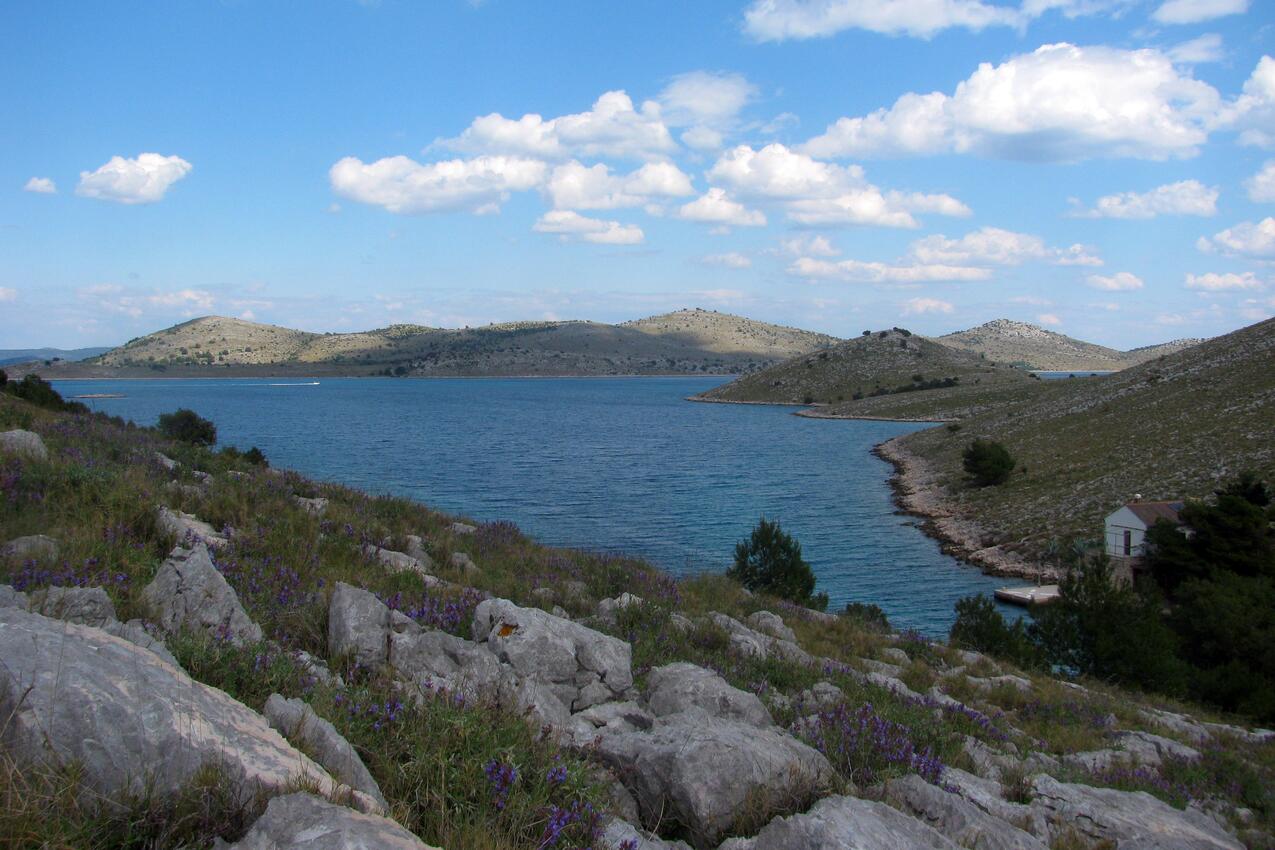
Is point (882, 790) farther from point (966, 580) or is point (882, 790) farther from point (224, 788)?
point (966, 580)

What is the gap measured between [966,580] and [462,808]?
120ft

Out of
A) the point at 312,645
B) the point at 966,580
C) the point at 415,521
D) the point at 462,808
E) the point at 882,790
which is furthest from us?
the point at 966,580

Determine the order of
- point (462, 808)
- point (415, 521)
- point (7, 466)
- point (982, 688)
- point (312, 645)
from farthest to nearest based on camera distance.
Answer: point (415, 521), point (982, 688), point (7, 466), point (312, 645), point (462, 808)

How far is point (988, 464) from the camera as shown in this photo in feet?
172

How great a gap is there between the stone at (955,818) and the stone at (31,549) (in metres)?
7.48

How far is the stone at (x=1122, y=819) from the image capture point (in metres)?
6.61

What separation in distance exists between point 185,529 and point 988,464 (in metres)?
52.7

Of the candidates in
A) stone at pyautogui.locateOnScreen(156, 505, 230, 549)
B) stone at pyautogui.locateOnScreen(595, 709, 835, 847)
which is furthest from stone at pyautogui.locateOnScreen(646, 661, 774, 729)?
stone at pyautogui.locateOnScreen(156, 505, 230, 549)

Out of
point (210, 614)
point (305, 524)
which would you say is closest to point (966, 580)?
point (305, 524)

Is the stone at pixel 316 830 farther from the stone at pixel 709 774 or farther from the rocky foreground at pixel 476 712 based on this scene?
the stone at pixel 709 774

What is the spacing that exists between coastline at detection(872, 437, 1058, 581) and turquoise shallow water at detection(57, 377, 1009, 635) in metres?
1.14

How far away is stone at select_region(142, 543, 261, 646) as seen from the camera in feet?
19.8

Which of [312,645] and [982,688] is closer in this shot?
[312,645]

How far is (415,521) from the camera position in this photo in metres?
15.3
